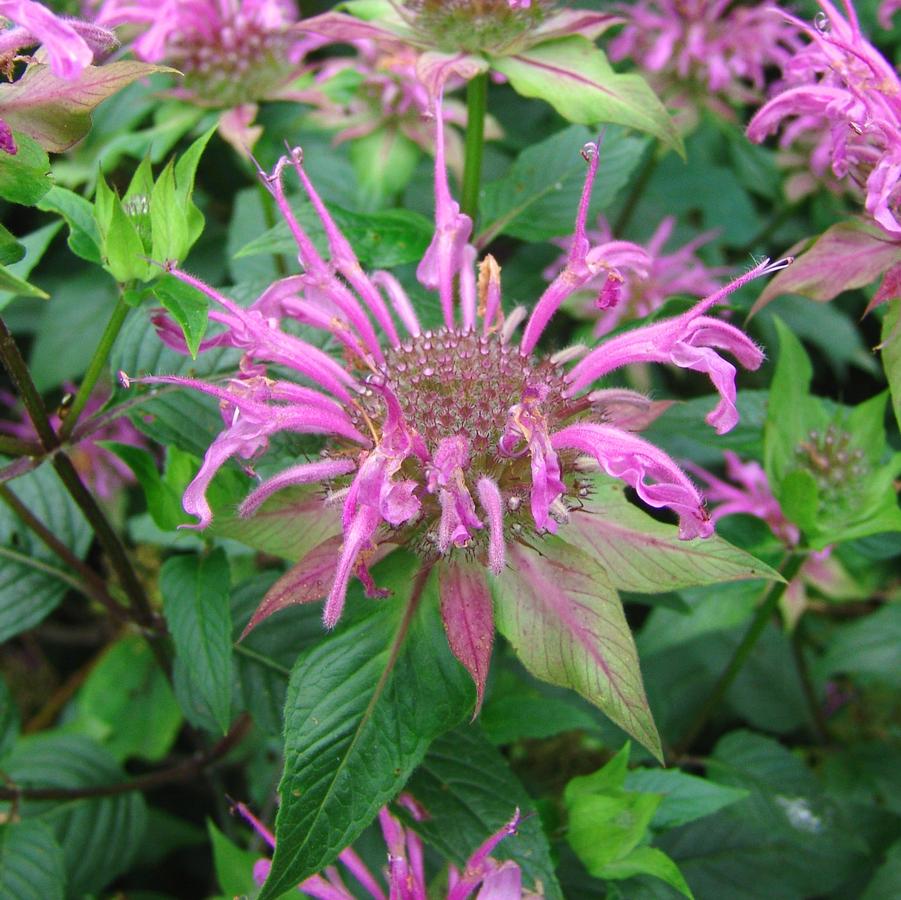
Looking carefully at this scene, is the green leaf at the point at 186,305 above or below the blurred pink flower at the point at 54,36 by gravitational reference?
below

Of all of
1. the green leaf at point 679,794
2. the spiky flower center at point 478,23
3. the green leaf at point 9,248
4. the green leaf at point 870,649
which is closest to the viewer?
the green leaf at point 9,248

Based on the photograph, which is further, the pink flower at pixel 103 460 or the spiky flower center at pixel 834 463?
the pink flower at pixel 103 460

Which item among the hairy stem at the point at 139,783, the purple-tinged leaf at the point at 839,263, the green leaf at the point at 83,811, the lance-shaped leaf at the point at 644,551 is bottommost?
the green leaf at the point at 83,811

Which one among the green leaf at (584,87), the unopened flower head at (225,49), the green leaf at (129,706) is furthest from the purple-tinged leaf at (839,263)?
the green leaf at (129,706)

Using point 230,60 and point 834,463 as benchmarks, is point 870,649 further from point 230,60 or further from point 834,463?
point 230,60

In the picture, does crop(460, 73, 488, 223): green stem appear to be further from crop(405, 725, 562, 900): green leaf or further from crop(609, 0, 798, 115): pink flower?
crop(609, 0, 798, 115): pink flower

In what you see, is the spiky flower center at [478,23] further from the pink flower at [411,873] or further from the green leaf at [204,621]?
the pink flower at [411,873]
